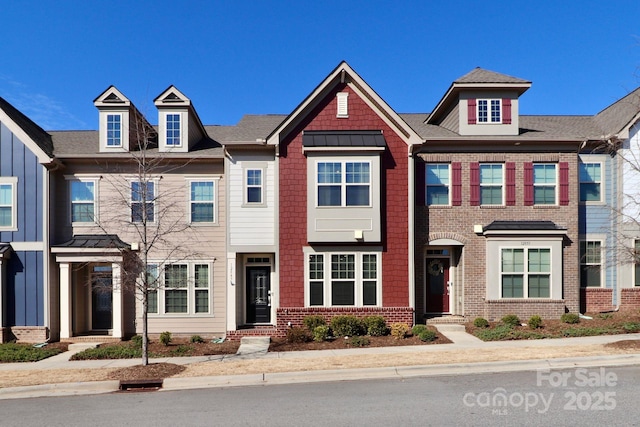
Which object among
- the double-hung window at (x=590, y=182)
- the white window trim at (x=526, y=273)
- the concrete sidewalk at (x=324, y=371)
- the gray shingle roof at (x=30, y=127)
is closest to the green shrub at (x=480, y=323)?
the white window trim at (x=526, y=273)

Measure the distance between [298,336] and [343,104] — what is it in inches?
325

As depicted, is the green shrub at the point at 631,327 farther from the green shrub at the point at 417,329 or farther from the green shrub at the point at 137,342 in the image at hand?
the green shrub at the point at 137,342

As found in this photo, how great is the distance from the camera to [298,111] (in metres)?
15.2

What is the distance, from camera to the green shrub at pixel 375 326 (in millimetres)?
14086

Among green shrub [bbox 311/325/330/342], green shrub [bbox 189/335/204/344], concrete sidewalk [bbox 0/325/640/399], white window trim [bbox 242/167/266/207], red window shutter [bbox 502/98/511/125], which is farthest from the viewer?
red window shutter [bbox 502/98/511/125]

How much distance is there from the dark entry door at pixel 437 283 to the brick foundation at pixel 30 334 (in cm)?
1404

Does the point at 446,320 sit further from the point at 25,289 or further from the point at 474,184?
the point at 25,289

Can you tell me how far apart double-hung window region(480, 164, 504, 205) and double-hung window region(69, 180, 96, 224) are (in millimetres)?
14647

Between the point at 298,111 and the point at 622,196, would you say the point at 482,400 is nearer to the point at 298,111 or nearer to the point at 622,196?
the point at 298,111

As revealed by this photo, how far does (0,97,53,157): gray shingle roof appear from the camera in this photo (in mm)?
15431

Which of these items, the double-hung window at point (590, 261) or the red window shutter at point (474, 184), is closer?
the red window shutter at point (474, 184)

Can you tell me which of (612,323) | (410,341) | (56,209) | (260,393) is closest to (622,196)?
(612,323)

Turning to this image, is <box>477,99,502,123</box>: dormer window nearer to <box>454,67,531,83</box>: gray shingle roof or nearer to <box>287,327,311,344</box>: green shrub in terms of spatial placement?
Result: <box>454,67,531,83</box>: gray shingle roof

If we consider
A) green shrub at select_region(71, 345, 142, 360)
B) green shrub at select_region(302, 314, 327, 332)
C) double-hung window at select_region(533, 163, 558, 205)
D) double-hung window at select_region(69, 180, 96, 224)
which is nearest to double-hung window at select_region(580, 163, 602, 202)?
double-hung window at select_region(533, 163, 558, 205)
